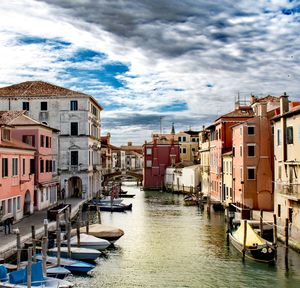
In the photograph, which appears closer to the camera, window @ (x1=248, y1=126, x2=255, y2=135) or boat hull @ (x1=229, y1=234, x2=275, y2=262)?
boat hull @ (x1=229, y1=234, x2=275, y2=262)

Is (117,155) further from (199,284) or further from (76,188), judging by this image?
(199,284)

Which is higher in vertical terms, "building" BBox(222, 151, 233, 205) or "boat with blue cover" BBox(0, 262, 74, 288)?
"building" BBox(222, 151, 233, 205)

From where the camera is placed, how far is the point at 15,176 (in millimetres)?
27312

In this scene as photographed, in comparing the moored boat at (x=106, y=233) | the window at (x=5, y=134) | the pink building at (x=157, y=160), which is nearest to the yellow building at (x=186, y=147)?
the pink building at (x=157, y=160)

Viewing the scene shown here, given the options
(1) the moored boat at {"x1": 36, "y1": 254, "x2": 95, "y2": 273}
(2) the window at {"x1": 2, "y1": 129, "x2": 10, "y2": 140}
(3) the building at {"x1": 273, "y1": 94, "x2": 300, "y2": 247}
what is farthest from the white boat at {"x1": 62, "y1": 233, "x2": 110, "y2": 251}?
(3) the building at {"x1": 273, "y1": 94, "x2": 300, "y2": 247}

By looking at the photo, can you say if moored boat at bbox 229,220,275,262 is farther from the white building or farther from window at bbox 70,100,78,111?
the white building

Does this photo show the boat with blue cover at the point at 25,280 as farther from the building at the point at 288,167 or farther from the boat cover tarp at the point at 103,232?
the building at the point at 288,167

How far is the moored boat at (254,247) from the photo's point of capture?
66.6 ft

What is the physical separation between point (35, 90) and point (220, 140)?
17.7 m

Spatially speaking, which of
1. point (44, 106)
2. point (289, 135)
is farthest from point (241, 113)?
point (289, 135)

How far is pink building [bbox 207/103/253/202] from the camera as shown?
4262 cm

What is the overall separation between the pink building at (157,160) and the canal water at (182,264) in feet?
138

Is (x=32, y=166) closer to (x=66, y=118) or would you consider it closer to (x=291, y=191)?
(x=66, y=118)

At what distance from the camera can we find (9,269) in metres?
16.9
